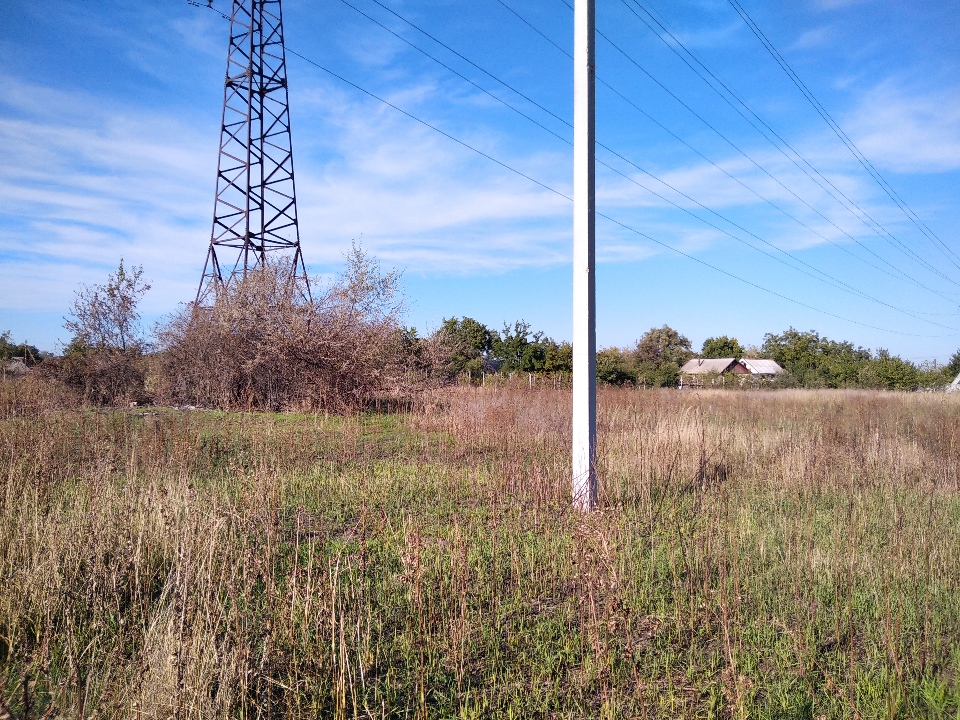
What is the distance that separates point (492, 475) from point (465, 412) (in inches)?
174

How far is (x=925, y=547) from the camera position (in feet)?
15.2

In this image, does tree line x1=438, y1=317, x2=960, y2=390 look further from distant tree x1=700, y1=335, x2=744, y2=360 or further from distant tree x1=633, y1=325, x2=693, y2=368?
distant tree x1=700, y1=335, x2=744, y2=360

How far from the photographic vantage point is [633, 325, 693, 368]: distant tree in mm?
61466

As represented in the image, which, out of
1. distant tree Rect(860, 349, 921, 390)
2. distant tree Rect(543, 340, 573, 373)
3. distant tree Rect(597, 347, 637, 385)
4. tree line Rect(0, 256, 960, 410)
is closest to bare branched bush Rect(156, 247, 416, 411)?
tree line Rect(0, 256, 960, 410)

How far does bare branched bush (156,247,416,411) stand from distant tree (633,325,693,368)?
148ft

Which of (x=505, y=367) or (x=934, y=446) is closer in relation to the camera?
(x=934, y=446)

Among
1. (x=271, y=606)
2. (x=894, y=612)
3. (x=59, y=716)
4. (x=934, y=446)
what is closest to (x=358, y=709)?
(x=271, y=606)

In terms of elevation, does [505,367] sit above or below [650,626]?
above

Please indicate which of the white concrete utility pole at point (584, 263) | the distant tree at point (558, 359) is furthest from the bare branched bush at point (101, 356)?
the distant tree at point (558, 359)

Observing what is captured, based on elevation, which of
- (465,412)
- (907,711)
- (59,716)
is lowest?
(907,711)

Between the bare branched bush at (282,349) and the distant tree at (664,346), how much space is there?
45088mm

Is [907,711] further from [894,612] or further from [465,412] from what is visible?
[465,412]

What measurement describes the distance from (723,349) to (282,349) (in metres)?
81.0

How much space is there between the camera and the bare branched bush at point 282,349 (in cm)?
1562
